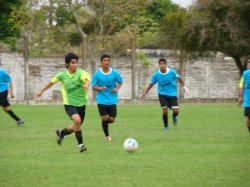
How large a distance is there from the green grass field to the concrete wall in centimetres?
1180

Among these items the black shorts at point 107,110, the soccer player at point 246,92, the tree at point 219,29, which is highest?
the tree at point 219,29

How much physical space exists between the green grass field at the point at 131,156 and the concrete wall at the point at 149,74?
1180 cm

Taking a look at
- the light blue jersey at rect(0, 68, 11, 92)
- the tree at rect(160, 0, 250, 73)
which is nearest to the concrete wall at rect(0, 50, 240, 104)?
the tree at rect(160, 0, 250, 73)

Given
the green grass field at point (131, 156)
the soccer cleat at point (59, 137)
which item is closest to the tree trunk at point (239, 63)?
the green grass field at point (131, 156)

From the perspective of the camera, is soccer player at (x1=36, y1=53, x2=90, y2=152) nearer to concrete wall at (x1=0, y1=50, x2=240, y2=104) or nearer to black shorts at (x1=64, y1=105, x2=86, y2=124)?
black shorts at (x1=64, y1=105, x2=86, y2=124)

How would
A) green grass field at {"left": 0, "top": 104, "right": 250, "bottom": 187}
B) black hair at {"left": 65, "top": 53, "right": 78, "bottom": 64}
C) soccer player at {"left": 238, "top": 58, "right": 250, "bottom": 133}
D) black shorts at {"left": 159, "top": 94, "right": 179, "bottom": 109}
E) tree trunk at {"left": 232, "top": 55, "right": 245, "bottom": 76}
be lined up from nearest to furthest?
1. green grass field at {"left": 0, "top": 104, "right": 250, "bottom": 187}
2. black hair at {"left": 65, "top": 53, "right": 78, "bottom": 64}
3. soccer player at {"left": 238, "top": 58, "right": 250, "bottom": 133}
4. black shorts at {"left": 159, "top": 94, "right": 179, "bottom": 109}
5. tree trunk at {"left": 232, "top": 55, "right": 245, "bottom": 76}

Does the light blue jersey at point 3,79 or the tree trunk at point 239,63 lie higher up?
the tree trunk at point 239,63

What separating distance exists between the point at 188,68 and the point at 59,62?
230 inches

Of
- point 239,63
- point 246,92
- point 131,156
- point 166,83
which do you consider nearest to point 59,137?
point 131,156

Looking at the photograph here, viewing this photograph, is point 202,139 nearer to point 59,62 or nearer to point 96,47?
point 59,62

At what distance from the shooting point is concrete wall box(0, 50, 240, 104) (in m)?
30.2

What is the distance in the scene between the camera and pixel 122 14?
3356 cm

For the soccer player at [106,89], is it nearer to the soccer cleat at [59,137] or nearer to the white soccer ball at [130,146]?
the soccer cleat at [59,137]

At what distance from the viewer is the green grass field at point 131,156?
339 inches
